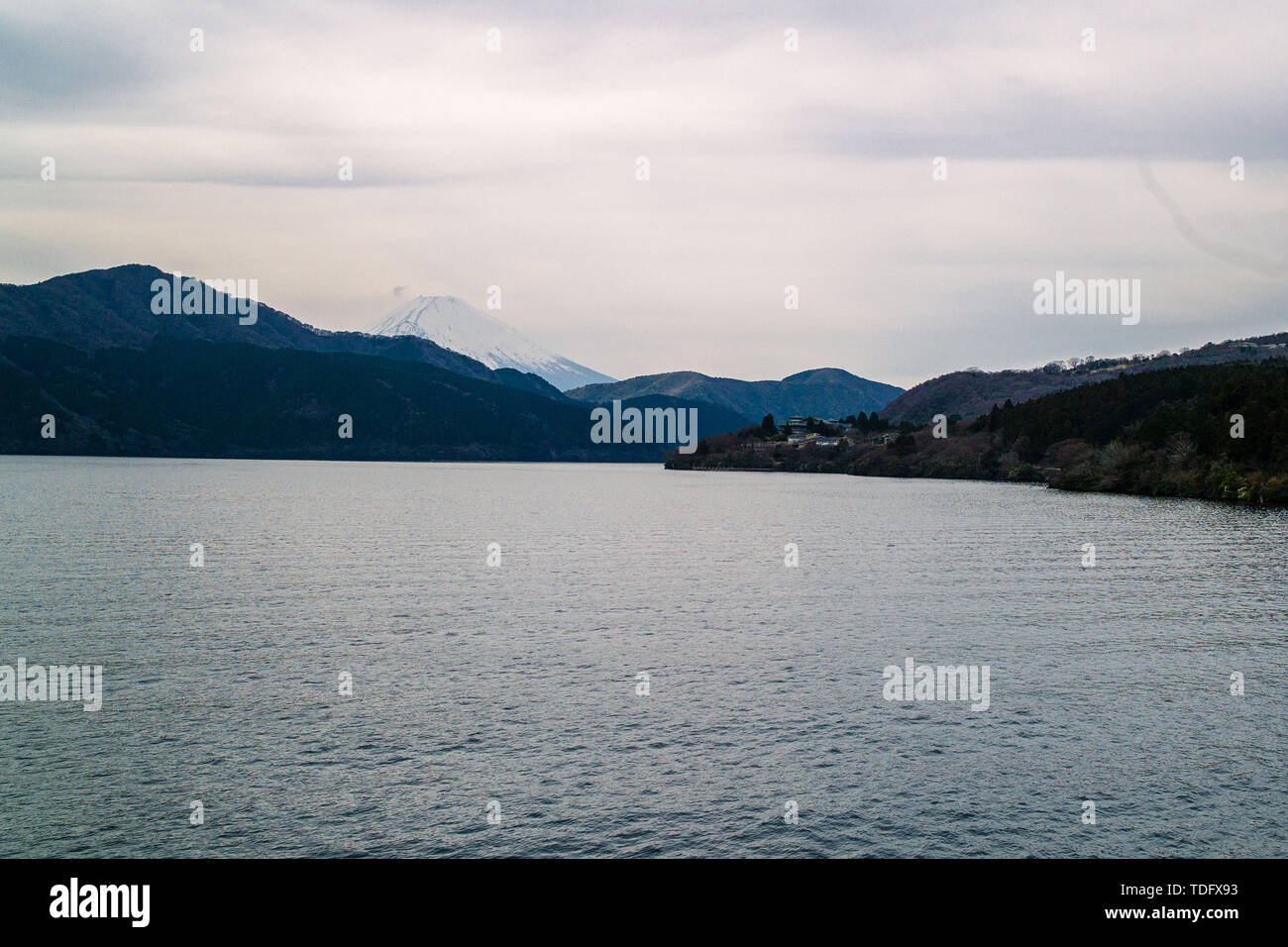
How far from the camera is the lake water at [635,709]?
23.3 meters

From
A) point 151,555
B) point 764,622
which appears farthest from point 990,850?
point 151,555

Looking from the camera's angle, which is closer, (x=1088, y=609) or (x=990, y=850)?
(x=990, y=850)

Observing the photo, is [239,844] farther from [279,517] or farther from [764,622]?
[279,517]

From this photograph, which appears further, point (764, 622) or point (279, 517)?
point (279, 517)

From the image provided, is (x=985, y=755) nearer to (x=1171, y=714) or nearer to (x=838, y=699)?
(x=838, y=699)

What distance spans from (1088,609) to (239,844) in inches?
1955

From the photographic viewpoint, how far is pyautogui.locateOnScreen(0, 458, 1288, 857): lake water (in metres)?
23.3

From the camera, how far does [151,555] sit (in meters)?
74.9

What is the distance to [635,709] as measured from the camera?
108ft

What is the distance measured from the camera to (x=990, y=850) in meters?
22.2
